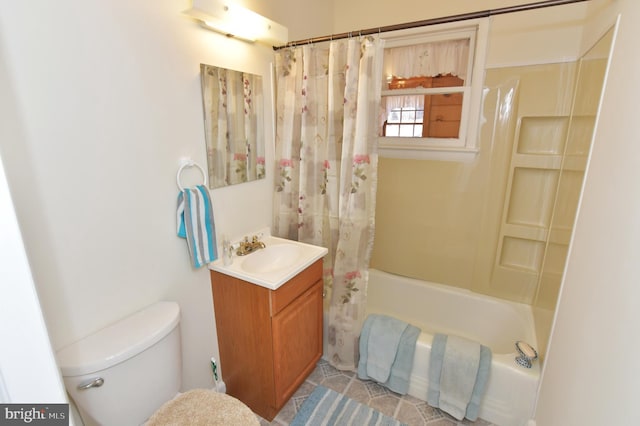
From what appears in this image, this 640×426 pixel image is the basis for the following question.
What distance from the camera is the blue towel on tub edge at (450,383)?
5.46ft

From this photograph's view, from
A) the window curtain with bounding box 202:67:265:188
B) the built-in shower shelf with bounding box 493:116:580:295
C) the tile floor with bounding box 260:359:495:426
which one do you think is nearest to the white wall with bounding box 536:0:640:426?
the tile floor with bounding box 260:359:495:426

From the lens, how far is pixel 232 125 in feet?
5.61

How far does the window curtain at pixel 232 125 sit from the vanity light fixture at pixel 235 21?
193 mm

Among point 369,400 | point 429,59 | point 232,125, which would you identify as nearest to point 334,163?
point 232,125

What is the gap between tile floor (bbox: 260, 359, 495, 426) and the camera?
1.73 m

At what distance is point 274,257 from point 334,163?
696mm

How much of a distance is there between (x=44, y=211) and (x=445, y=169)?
2299 millimetres

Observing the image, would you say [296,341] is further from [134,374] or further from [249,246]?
[134,374]

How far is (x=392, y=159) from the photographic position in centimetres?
250

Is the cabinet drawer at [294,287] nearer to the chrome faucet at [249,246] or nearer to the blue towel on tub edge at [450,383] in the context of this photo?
the chrome faucet at [249,246]

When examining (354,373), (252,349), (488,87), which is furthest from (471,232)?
(252,349)

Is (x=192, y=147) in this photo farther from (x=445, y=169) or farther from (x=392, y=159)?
(x=445, y=169)

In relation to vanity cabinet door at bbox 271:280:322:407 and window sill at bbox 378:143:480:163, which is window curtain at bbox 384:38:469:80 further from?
vanity cabinet door at bbox 271:280:322:407

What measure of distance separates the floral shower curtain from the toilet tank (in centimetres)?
98
